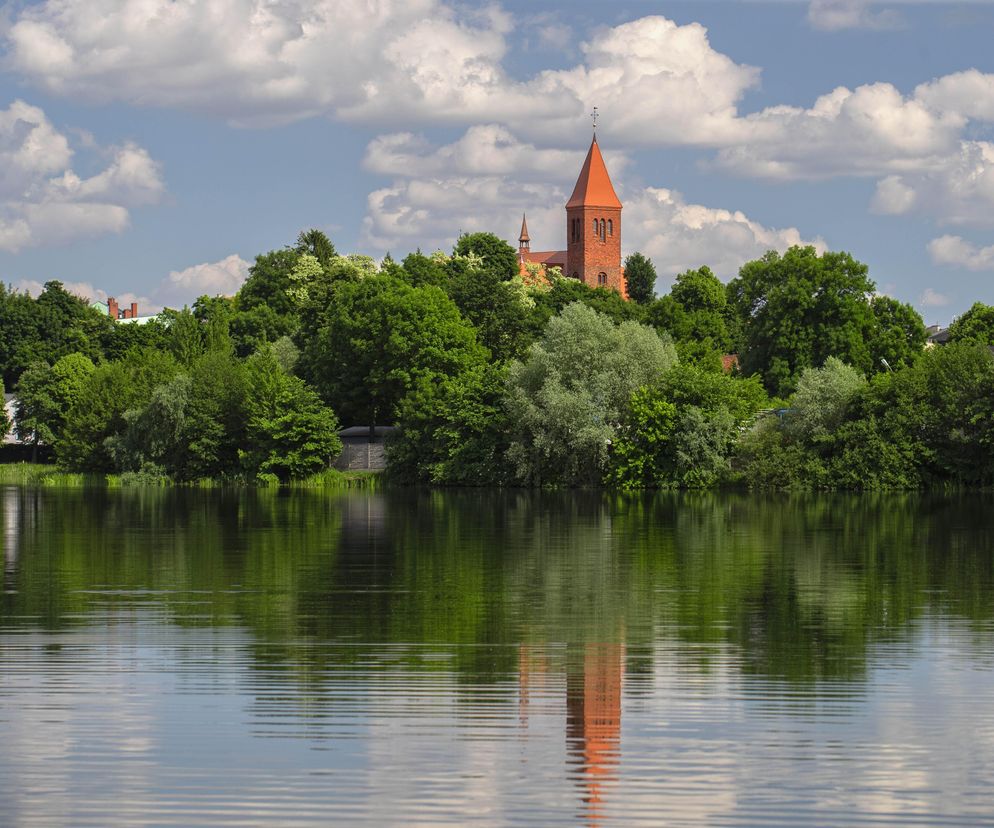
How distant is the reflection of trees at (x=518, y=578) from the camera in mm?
17859

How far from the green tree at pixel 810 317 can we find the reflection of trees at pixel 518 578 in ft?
112

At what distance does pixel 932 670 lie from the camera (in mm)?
→ 15562

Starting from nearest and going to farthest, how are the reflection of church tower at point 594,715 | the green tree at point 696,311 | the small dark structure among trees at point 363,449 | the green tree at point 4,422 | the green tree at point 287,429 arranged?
the reflection of church tower at point 594,715, the green tree at point 287,429, the small dark structure among trees at point 363,449, the green tree at point 4,422, the green tree at point 696,311

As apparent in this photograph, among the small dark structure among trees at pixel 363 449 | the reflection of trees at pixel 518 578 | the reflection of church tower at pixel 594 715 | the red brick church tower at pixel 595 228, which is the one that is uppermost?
the red brick church tower at pixel 595 228

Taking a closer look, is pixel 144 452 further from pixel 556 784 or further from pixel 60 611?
pixel 556 784

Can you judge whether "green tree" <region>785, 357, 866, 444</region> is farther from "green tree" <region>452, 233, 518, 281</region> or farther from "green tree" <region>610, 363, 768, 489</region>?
"green tree" <region>452, 233, 518, 281</region>

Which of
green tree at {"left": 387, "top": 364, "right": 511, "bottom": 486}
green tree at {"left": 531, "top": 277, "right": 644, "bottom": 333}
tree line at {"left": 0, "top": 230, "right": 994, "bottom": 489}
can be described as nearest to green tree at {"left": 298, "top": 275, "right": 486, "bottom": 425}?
tree line at {"left": 0, "top": 230, "right": 994, "bottom": 489}

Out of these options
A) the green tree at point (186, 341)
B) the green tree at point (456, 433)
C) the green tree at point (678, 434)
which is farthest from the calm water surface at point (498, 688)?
the green tree at point (186, 341)

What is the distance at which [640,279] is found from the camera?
152 m

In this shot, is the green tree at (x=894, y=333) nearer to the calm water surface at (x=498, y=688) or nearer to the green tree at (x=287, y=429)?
the green tree at (x=287, y=429)

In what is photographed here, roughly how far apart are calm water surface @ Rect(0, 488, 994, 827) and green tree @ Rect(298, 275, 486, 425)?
47.3 meters

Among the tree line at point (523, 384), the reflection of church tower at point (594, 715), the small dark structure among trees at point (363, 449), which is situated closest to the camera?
the reflection of church tower at point (594, 715)

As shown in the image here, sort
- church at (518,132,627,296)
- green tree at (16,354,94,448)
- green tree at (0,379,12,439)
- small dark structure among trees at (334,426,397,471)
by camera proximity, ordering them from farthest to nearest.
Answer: church at (518,132,627,296) → green tree at (0,379,12,439) → green tree at (16,354,94,448) → small dark structure among trees at (334,426,397,471)

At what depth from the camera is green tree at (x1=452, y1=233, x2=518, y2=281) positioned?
Result: 110 meters
